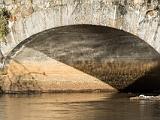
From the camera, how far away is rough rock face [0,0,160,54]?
1500 centimetres

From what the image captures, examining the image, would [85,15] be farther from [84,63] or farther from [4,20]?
[84,63]

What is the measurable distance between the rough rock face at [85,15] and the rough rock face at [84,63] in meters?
0.98

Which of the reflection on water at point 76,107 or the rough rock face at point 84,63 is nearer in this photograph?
the reflection on water at point 76,107

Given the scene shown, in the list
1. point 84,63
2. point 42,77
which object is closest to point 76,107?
point 42,77

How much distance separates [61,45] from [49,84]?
4.72 ft

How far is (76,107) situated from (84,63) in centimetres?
462

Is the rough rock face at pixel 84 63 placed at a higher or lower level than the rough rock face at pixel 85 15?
lower

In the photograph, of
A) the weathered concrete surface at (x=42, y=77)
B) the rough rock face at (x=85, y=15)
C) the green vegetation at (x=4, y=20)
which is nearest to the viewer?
the rough rock face at (x=85, y=15)

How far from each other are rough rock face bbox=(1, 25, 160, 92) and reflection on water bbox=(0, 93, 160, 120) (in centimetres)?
98

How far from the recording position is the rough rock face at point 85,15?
591 inches

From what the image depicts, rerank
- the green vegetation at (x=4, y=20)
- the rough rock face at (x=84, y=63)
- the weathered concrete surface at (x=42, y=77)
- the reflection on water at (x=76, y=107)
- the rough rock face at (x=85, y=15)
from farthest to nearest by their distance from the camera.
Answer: the weathered concrete surface at (x=42, y=77), the rough rock face at (x=84, y=63), the green vegetation at (x=4, y=20), the rough rock face at (x=85, y=15), the reflection on water at (x=76, y=107)

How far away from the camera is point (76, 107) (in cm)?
1419

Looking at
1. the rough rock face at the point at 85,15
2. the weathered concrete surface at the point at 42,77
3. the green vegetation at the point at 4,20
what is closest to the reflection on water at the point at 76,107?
the weathered concrete surface at the point at 42,77

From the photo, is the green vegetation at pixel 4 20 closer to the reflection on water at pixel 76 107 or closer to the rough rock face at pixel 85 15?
the rough rock face at pixel 85 15
